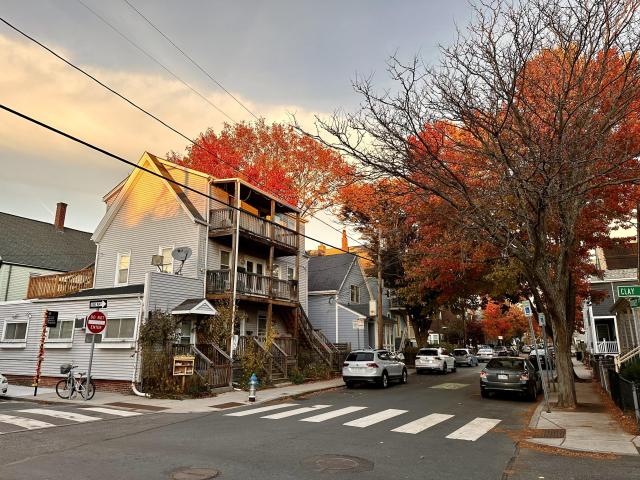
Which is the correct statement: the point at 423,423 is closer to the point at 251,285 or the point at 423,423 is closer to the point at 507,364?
the point at 507,364

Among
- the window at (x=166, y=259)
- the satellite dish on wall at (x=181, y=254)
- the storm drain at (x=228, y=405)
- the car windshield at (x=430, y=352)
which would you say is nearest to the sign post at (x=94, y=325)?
the storm drain at (x=228, y=405)

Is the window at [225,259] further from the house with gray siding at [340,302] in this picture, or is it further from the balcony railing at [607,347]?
the balcony railing at [607,347]

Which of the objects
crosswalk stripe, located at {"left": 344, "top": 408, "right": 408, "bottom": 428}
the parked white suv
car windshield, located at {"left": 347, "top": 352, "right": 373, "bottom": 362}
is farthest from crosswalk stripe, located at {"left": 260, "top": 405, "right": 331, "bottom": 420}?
the parked white suv

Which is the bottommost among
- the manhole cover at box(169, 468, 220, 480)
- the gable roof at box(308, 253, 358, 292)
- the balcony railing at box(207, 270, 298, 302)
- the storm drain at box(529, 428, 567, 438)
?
the storm drain at box(529, 428, 567, 438)

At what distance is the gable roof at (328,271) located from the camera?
3480cm

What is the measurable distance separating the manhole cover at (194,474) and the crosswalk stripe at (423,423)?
16.6 ft

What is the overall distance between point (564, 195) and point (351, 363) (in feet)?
39.2

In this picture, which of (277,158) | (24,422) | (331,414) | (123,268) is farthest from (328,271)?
(24,422)

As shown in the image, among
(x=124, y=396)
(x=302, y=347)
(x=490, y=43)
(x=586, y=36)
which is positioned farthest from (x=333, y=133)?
(x=302, y=347)

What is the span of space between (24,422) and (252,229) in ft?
47.0

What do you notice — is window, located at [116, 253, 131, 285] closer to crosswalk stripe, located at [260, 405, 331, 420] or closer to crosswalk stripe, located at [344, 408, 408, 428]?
crosswalk stripe, located at [260, 405, 331, 420]

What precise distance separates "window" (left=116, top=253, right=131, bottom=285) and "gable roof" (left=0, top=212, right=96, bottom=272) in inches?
390

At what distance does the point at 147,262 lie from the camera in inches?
934

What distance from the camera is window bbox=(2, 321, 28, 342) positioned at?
21.8 m
